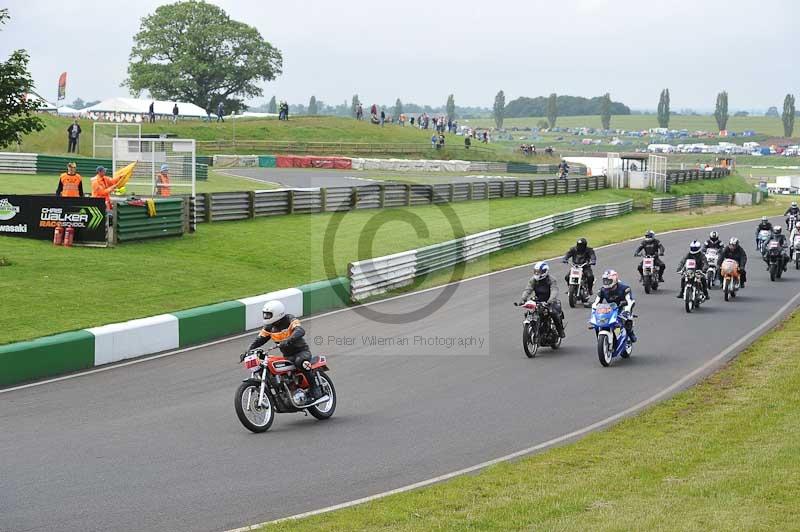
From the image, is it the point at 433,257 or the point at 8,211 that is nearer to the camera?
the point at 8,211

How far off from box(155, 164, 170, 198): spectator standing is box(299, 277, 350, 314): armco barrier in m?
8.77

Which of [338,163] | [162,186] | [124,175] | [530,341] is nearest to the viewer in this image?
[530,341]

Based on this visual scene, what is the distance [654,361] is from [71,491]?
11.7 meters

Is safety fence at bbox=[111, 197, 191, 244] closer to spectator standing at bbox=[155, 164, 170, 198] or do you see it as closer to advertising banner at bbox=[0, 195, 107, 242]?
advertising banner at bbox=[0, 195, 107, 242]

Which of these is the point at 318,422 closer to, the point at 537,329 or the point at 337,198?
the point at 537,329

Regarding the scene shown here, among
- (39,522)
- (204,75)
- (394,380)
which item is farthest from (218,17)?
(39,522)

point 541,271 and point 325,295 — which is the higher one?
point 541,271

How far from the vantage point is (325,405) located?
14.1m

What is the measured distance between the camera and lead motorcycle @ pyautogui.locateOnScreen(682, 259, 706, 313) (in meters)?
25.0

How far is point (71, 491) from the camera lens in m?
10.2

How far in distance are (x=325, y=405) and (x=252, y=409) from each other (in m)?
1.27

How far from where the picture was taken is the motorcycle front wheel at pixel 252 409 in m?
12.8

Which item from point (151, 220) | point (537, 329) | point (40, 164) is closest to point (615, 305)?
point (537, 329)

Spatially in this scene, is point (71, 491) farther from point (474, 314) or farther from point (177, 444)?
point (474, 314)
